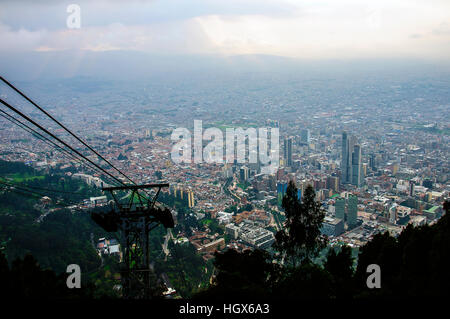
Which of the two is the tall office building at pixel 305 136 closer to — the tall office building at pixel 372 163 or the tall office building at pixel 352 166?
the tall office building at pixel 372 163

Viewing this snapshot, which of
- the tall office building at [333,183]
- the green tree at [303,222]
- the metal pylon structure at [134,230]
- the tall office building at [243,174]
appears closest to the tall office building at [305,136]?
the tall office building at [243,174]

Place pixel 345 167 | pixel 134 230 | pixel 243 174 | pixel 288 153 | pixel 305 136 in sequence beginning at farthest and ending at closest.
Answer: pixel 305 136, pixel 288 153, pixel 243 174, pixel 345 167, pixel 134 230

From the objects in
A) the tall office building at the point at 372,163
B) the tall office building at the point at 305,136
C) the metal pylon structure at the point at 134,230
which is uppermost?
the metal pylon structure at the point at 134,230

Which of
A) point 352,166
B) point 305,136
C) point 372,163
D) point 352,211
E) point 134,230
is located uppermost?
point 134,230

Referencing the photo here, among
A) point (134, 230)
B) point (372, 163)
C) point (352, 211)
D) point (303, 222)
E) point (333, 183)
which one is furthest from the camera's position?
point (372, 163)

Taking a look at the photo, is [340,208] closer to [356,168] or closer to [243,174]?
[356,168]

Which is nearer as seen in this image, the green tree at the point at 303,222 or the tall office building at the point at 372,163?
the green tree at the point at 303,222

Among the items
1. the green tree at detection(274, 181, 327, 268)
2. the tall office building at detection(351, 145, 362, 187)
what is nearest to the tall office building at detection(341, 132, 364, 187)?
the tall office building at detection(351, 145, 362, 187)

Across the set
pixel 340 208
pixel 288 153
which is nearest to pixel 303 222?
pixel 340 208

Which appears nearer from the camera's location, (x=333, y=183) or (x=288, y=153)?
(x=333, y=183)
